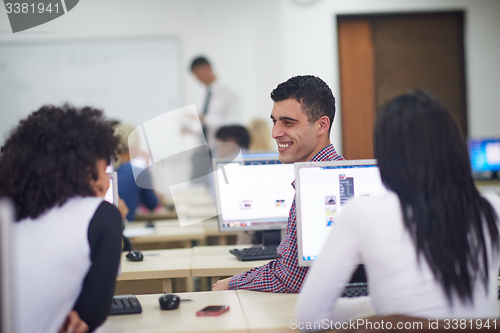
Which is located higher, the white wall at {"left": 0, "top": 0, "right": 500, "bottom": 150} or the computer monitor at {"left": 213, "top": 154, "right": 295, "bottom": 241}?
the white wall at {"left": 0, "top": 0, "right": 500, "bottom": 150}

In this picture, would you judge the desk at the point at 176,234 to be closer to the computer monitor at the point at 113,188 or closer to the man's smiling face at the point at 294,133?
the computer monitor at the point at 113,188

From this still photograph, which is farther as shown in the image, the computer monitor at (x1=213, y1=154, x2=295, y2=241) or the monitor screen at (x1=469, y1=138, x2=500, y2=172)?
the monitor screen at (x1=469, y1=138, x2=500, y2=172)

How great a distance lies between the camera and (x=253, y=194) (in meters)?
2.15

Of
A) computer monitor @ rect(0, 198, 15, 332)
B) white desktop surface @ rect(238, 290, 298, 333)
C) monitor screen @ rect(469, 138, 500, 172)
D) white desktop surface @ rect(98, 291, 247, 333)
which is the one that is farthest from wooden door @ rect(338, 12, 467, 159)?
computer monitor @ rect(0, 198, 15, 332)

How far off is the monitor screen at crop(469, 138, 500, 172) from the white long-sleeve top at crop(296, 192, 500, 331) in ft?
13.7

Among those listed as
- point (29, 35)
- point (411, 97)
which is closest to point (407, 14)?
point (29, 35)

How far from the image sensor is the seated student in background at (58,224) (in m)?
1.03

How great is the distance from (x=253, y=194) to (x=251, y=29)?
316cm

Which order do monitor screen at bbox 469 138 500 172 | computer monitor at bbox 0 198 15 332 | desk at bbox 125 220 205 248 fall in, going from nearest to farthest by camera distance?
computer monitor at bbox 0 198 15 332 < desk at bbox 125 220 205 248 < monitor screen at bbox 469 138 500 172

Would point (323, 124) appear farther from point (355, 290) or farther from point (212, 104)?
A: point (212, 104)

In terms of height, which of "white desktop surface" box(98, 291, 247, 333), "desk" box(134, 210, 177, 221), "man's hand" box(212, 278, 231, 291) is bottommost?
"desk" box(134, 210, 177, 221)

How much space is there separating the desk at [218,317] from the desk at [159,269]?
1.25 feet

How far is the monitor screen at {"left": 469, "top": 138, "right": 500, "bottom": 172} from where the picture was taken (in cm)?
470

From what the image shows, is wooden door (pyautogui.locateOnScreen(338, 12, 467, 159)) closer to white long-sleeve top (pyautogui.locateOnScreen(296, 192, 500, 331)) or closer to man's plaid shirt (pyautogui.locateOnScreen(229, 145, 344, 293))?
man's plaid shirt (pyautogui.locateOnScreen(229, 145, 344, 293))
